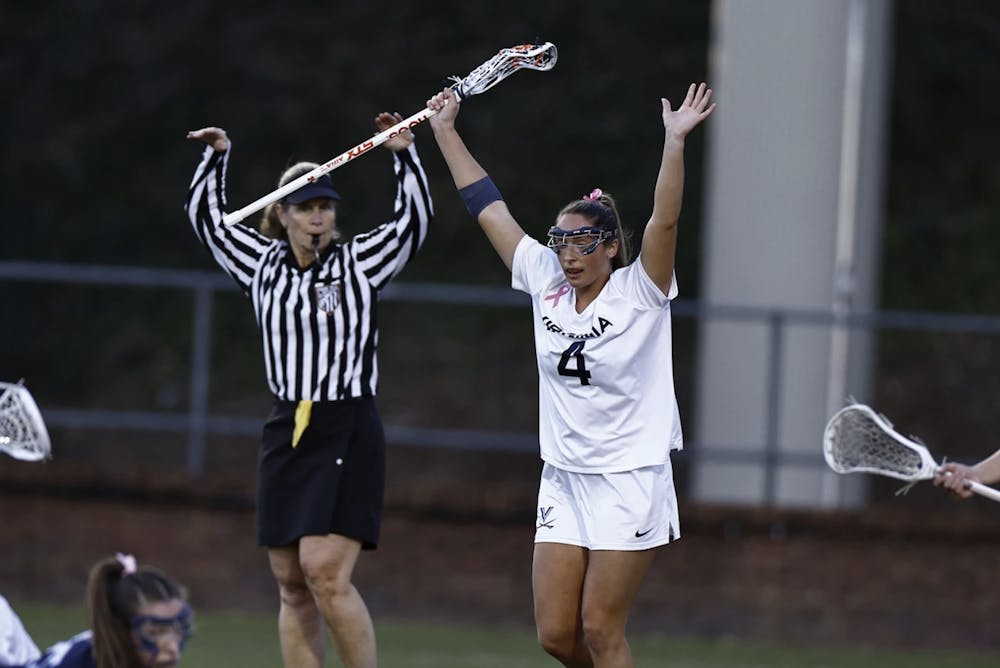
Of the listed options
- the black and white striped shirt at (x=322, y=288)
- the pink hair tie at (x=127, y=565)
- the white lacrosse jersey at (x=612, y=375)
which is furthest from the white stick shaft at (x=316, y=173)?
the pink hair tie at (x=127, y=565)

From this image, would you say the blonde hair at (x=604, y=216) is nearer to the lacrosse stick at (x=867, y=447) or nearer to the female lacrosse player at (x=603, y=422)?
the female lacrosse player at (x=603, y=422)

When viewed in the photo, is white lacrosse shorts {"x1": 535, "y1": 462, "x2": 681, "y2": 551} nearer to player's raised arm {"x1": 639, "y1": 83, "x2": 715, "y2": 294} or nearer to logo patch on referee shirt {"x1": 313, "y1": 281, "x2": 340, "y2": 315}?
player's raised arm {"x1": 639, "y1": 83, "x2": 715, "y2": 294}

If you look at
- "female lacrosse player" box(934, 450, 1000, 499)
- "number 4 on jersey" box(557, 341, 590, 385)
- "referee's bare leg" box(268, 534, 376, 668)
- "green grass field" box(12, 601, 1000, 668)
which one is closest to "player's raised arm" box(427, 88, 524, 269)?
"number 4 on jersey" box(557, 341, 590, 385)

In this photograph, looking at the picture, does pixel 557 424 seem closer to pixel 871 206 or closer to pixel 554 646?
pixel 554 646

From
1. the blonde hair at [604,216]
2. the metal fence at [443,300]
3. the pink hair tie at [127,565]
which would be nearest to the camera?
the pink hair tie at [127,565]

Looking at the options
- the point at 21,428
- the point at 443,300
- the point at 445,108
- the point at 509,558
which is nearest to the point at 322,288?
Answer: the point at 445,108

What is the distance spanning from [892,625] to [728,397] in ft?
5.54

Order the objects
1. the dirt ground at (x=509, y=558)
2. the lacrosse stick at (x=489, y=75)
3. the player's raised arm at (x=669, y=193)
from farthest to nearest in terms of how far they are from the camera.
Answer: the dirt ground at (x=509, y=558) → the lacrosse stick at (x=489, y=75) → the player's raised arm at (x=669, y=193)

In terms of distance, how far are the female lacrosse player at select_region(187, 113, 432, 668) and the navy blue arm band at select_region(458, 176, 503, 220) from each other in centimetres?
38

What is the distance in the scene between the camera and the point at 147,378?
17.3m

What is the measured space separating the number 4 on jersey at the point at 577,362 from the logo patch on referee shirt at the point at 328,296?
1128 millimetres

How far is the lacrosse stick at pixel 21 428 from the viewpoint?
6.02 m

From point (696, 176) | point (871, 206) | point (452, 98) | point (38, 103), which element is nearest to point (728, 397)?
point (871, 206)

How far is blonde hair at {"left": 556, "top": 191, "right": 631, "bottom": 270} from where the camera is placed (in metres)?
6.57
